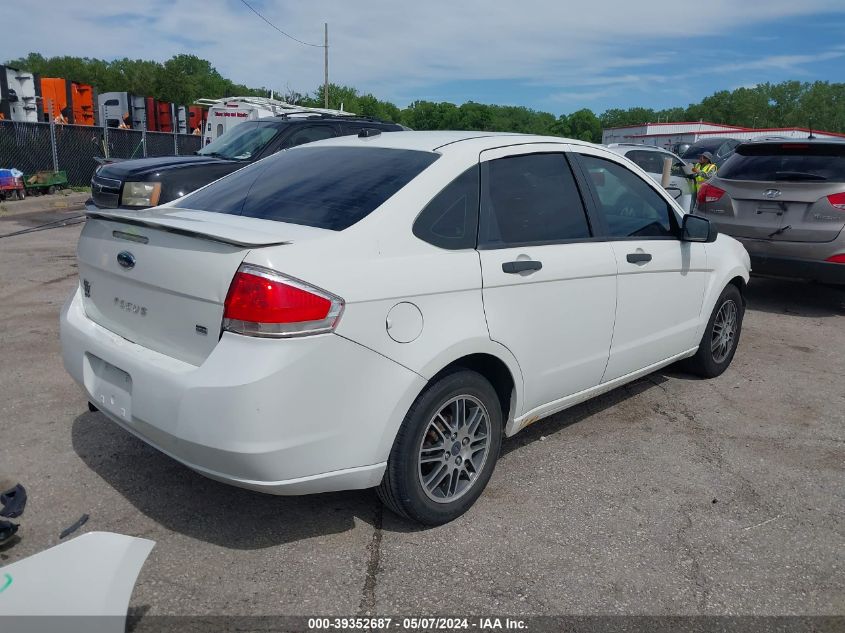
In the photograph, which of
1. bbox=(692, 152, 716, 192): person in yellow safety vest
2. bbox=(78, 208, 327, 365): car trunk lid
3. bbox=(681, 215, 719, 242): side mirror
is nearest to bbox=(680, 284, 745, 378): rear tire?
bbox=(681, 215, 719, 242): side mirror

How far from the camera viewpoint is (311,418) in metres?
2.72

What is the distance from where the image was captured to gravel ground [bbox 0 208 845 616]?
9.33ft

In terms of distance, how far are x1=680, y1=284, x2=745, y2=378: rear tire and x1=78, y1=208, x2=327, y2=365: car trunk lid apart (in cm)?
350

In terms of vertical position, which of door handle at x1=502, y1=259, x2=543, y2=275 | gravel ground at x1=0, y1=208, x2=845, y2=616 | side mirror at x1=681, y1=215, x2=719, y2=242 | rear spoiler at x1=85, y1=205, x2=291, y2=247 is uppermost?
rear spoiler at x1=85, y1=205, x2=291, y2=247

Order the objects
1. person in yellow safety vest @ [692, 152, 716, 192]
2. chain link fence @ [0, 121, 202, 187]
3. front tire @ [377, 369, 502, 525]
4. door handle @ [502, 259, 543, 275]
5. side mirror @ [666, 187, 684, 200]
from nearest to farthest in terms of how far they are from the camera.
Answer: front tire @ [377, 369, 502, 525] < door handle @ [502, 259, 543, 275] < side mirror @ [666, 187, 684, 200] < person in yellow safety vest @ [692, 152, 716, 192] < chain link fence @ [0, 121, 202, 187]

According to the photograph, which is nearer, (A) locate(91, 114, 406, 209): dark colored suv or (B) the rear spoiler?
(B) the rear spoiler

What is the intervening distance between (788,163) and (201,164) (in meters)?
6.48

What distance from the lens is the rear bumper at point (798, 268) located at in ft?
24.0

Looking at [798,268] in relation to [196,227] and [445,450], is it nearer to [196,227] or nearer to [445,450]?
[445,450]

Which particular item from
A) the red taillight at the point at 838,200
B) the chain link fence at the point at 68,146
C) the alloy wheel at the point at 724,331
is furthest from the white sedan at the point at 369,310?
the chain link fence at the point at 68,146

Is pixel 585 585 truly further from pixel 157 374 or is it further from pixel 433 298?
pixel 157 374

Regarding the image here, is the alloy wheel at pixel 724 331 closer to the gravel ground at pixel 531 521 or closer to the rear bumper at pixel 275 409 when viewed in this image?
the gravel ground at pixel 531 521

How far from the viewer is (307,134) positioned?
31.9 ft

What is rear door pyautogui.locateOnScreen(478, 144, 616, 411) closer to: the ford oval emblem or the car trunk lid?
the car trunk lid
